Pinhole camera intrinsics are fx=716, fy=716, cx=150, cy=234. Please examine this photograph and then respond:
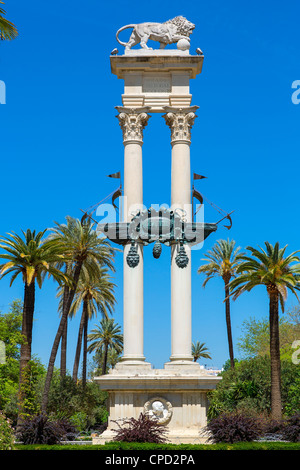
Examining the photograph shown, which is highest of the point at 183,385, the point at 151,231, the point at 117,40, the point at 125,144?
the point at 117,40

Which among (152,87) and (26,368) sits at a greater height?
(152,87)

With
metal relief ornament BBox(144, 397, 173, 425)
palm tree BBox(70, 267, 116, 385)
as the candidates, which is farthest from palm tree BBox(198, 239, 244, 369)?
metal relief ornament BBox(144, 397, 173, 425)

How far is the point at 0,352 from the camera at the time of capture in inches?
1781

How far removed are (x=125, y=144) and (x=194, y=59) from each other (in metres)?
4.67

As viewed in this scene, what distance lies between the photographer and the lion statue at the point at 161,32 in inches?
1240

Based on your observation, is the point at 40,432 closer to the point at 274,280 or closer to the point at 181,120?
the point at 181,120

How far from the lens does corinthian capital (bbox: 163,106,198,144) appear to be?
3039 centimetres

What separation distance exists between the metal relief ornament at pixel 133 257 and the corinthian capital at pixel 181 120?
4.94m

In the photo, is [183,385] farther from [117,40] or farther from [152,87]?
[117,40]

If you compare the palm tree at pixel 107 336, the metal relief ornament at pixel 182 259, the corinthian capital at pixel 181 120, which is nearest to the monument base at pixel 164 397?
the metal relief ornament at pixel 182 259
